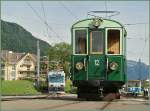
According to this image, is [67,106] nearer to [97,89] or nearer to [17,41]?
[97,89]

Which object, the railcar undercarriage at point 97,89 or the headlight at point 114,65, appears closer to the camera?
the headlight at point 114,65

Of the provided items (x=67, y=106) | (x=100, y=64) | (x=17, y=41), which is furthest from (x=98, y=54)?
(x=17, y=41)

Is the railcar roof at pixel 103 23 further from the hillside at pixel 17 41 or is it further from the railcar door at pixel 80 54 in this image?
the hillside at pixel 17 41

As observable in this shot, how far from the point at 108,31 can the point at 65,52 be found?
84.5 metres

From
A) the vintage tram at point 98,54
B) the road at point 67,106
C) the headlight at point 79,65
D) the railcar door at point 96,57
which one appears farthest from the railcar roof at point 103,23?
the road at point 67,106

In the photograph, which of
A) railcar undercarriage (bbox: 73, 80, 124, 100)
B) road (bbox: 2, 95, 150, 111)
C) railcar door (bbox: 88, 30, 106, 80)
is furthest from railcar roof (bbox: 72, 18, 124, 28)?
road (bbox: 2, 95, 150, 111)

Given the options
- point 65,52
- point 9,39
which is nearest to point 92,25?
point 65,52

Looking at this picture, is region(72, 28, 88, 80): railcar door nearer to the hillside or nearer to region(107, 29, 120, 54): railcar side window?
region(107, 29, 120, 54): railcar side window

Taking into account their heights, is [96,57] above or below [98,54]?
below

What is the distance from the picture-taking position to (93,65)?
21.1 meters

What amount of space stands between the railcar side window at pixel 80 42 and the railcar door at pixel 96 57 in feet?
0.86

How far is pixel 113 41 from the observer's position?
2109 cm

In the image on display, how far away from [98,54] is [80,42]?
2.93ft

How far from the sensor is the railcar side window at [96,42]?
20953mm
